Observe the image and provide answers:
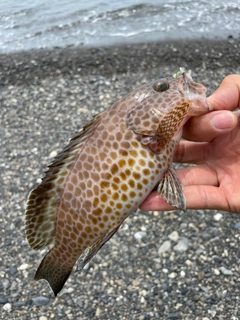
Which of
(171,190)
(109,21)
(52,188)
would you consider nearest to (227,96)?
(171,190)

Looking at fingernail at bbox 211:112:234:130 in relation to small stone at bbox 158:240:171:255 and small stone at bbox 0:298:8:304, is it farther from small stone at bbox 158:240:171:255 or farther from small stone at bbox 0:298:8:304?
small stone at bbox 0:298:8:304

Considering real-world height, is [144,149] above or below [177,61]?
above

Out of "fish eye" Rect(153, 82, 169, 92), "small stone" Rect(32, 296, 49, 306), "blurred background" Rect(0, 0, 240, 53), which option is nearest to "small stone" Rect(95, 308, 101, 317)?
"small stone" Rect(32, 296, 49, 306)

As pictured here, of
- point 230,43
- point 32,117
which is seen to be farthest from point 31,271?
point 230,43

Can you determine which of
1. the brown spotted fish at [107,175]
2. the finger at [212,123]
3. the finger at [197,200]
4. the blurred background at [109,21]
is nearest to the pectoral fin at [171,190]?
the brown spotted fish at [107,175]

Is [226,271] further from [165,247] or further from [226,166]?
[226,166]

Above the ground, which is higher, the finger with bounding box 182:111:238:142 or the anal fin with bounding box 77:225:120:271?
the finger with bounding box 182:111:238:142

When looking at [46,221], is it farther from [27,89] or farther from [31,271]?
[27,89]
